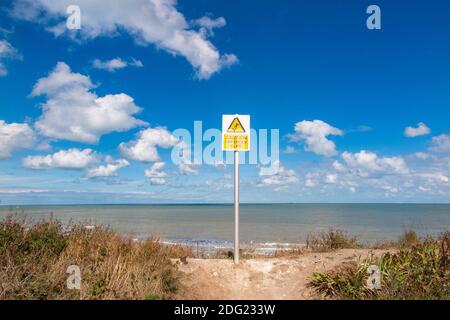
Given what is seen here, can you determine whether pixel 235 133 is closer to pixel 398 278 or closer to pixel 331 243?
pixel 398 278

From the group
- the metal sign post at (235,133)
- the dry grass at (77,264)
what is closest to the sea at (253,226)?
the dry grass at (77,264)

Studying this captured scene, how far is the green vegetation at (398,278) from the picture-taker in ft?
23.4

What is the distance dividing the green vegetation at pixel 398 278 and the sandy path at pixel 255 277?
1.31 feet

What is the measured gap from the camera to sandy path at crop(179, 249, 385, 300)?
809 centimetres

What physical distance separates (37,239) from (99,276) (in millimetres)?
2063

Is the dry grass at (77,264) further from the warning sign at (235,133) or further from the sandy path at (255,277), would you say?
the warning sign at (235,133)

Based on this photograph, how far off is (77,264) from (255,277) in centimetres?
383

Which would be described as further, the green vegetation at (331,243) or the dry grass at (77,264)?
the green vegetation at (331,243)

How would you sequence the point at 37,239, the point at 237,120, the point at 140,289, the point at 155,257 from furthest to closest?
the point at 237,120 < the point at 155,257 < the point at 37,239 < the point at 140,289

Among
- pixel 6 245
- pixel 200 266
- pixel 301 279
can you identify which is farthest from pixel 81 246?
pixel 301 279
